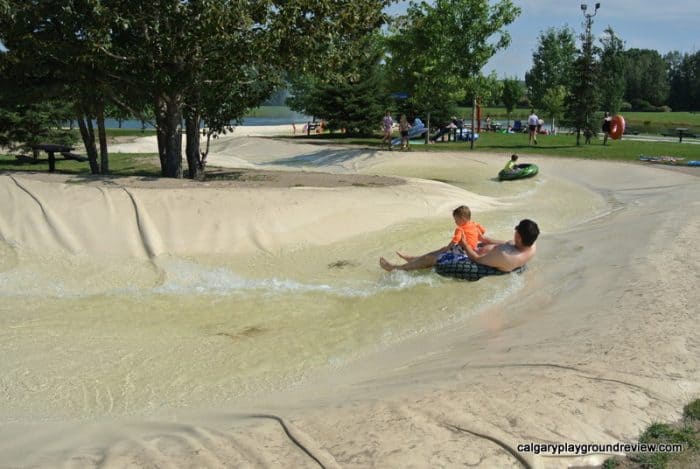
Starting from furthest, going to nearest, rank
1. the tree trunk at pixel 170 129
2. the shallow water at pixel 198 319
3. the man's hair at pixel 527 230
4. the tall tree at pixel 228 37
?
the tree trunk at pixel 170 129
the tall tree at pixel 228 37
the man's hair at pixel 527 230
the shallow water at pixel 198 319

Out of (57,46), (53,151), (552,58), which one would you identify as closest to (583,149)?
(53,151)

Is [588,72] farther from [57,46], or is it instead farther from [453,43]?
[57,46]

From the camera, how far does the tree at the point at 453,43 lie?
89.9ft

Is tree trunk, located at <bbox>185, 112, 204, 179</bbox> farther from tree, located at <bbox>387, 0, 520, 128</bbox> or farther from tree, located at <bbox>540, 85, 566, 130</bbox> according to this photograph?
tree, located at <bbox>540, 85, 566, 130</bbox>

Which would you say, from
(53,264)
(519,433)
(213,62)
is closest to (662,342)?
(519,433)

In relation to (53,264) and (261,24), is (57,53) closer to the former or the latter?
(261,24)

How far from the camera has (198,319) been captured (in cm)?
855

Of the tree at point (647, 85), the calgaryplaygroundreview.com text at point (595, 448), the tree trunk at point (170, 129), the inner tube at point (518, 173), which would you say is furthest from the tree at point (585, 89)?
the tree at point (647, 85)

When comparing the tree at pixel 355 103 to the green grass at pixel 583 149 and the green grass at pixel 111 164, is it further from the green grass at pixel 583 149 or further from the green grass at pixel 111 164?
the green grass at pixel 111 164

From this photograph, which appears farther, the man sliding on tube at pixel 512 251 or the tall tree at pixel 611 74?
the tall tree at pixel 611 74

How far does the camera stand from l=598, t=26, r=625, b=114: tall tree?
32.1m

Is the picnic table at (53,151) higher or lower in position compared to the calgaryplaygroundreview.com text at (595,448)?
higher

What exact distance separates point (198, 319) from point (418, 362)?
338 centimetres

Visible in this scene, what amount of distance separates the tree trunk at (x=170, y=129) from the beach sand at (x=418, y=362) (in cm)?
251
